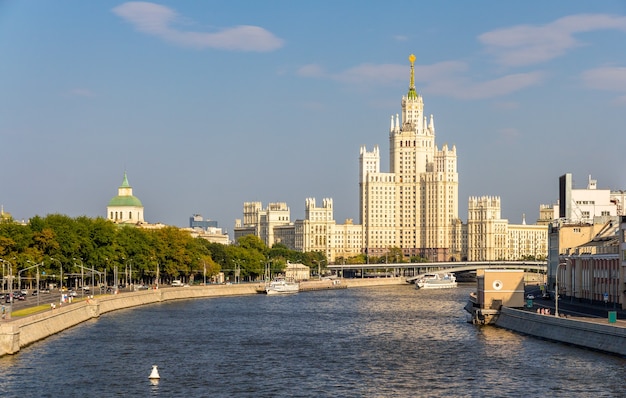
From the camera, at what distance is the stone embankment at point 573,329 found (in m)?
76.8

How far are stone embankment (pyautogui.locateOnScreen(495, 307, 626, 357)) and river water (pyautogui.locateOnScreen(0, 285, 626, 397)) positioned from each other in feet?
3.40

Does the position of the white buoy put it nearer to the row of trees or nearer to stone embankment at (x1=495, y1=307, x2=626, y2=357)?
stone embankment at (x1=495, y1=307, x2=626, y2=357)

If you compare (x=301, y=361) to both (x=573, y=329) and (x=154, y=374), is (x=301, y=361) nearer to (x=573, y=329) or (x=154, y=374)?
(x=154, y=374)

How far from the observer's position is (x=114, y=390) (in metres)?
64.8

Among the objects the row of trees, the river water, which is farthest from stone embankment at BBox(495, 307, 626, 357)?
the row of trees

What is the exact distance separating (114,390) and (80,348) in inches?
837

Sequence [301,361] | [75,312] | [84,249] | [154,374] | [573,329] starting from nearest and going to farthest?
[154,374], [301,361], [573,329], [75,312], [84,249]

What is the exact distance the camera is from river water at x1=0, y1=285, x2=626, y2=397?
65.5 meters

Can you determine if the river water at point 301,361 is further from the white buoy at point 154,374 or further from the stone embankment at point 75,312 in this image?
the stone embankment at point 75,312

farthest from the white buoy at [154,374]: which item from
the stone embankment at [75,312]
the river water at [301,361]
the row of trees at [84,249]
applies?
the row of trees at [84,249]

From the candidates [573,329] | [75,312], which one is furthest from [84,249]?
[573,329]

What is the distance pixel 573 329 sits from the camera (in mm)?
85000

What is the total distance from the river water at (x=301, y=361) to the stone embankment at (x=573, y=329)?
1.04 metres

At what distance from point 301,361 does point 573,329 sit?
20722 millimetres
